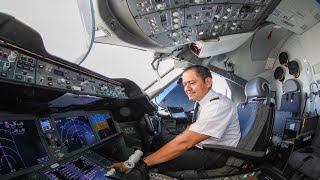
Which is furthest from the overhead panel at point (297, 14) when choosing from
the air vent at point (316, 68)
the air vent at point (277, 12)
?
the air vent at point (316, 68)

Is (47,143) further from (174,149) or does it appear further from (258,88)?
(258,88)

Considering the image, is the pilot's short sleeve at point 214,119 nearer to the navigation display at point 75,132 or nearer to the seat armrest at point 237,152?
the seat armrest at point 237,152

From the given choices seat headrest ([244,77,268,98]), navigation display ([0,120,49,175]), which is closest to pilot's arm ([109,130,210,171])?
navigation display ([0,120,49,175])

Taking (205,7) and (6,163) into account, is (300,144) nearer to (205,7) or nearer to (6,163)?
(205,7)

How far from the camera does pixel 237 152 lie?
1515mm

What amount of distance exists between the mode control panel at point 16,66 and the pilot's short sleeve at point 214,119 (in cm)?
95

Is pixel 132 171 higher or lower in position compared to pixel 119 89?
lower

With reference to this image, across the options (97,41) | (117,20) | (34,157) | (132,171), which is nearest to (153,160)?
(132,171)

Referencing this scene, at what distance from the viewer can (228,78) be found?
5078mm

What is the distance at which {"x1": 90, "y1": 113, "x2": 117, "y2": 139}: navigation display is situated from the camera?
1935 mm

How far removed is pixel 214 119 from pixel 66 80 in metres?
0.95

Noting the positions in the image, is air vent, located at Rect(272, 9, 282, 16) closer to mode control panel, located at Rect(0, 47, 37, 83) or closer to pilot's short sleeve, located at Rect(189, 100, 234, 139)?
pilot's short sleeve, located at Rect(189, 100, 234, 139)

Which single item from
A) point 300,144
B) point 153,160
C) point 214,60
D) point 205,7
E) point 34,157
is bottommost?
point 300,144

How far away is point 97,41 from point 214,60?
277 cm
